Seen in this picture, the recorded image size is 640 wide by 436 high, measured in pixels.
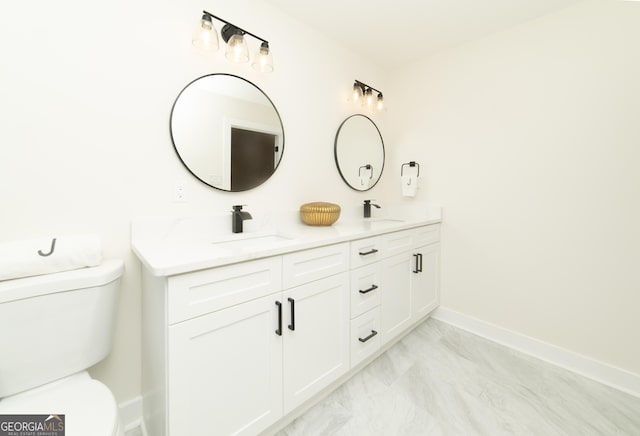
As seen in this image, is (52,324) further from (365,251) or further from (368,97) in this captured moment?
(368,97)

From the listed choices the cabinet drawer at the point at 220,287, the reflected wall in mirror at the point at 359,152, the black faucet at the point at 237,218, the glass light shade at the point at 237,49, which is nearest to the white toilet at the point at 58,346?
the cabinet drawer at the point at 220,287

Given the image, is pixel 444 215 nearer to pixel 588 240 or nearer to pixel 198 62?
pixel 588 240

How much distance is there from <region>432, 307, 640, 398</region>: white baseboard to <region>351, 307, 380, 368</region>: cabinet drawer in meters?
0.96

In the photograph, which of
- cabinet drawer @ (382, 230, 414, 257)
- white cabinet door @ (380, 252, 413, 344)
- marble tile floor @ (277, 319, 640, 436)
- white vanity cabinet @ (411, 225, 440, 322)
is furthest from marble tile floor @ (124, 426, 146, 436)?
white vanity cabinet @ (411, 225, 440, 322)

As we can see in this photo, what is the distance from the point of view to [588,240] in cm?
169

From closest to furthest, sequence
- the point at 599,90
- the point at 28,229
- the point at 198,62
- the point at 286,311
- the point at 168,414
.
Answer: the point at 168,414 → the point at 28,229 → the point at 286,311 → the point at 198,62 → the point at 599,90

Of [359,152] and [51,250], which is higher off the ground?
[359,152]

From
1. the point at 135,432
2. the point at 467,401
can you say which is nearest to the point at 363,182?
the point at 467,401

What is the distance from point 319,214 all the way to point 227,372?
106 centimetres

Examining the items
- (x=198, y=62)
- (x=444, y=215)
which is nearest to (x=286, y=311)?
(x=198, y=62)

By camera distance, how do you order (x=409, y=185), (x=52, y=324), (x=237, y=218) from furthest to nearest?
(x=409, y=185) → (x=237, y=218) → (x=52, y=324)

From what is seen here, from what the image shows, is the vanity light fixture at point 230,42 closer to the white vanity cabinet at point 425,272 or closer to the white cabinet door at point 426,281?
the white vanity cabinet at point 425,272

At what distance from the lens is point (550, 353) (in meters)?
1.82

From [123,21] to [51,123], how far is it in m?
0.56
